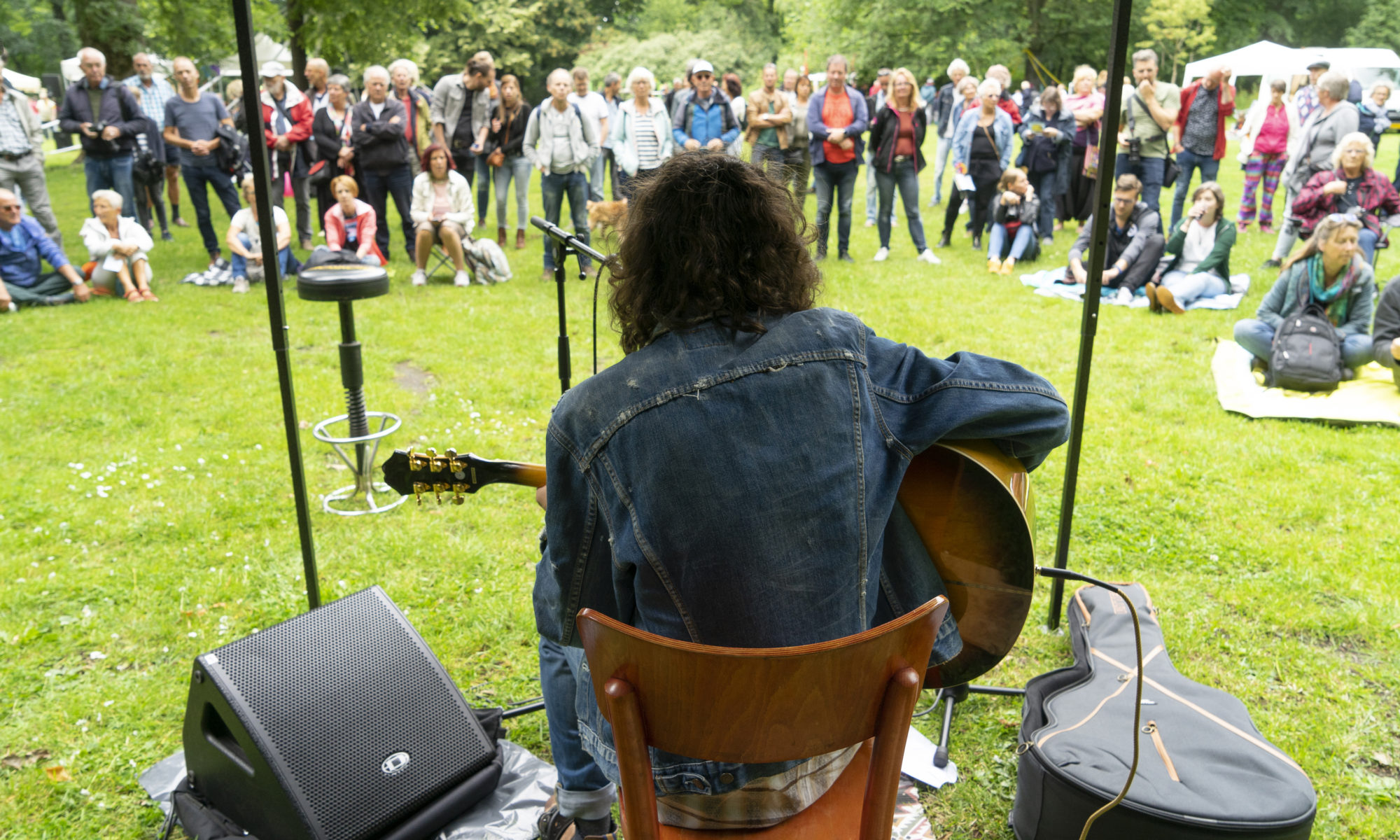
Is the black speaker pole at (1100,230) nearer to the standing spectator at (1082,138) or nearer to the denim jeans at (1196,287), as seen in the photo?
the denim jeans at (1196,287)

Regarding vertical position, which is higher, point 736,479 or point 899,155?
point 899,155

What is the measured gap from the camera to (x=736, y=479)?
1402 mm

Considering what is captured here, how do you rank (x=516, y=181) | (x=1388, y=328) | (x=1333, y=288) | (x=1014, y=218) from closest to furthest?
(x=1388, y=328), (x=1333, y=288), (x=1014, y=218), (x=516, y=181)

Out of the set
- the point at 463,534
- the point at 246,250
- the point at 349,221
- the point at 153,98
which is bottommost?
the point at 463,534

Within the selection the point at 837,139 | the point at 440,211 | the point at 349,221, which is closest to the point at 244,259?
the point at 349,221

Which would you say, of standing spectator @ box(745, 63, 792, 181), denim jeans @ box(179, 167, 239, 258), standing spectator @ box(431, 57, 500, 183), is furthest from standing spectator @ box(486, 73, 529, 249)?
denim jeans @ box(179, 167, 239, 258)

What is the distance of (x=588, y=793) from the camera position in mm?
2055

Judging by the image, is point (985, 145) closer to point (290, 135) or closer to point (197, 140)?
point (290, 135)

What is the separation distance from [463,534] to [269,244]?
1.94 metres

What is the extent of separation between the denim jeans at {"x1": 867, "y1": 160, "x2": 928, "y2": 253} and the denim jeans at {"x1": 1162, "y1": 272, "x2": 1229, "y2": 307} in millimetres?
2492

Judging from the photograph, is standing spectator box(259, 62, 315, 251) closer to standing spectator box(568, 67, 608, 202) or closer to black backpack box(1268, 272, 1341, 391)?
standing spectator box(568, 67, 608, 202)

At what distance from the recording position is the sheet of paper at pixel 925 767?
2.44 meters

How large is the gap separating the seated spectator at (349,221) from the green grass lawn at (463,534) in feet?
4.61

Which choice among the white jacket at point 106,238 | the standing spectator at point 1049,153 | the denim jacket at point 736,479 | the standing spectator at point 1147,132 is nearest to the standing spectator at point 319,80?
the white jacket at point 106,238
